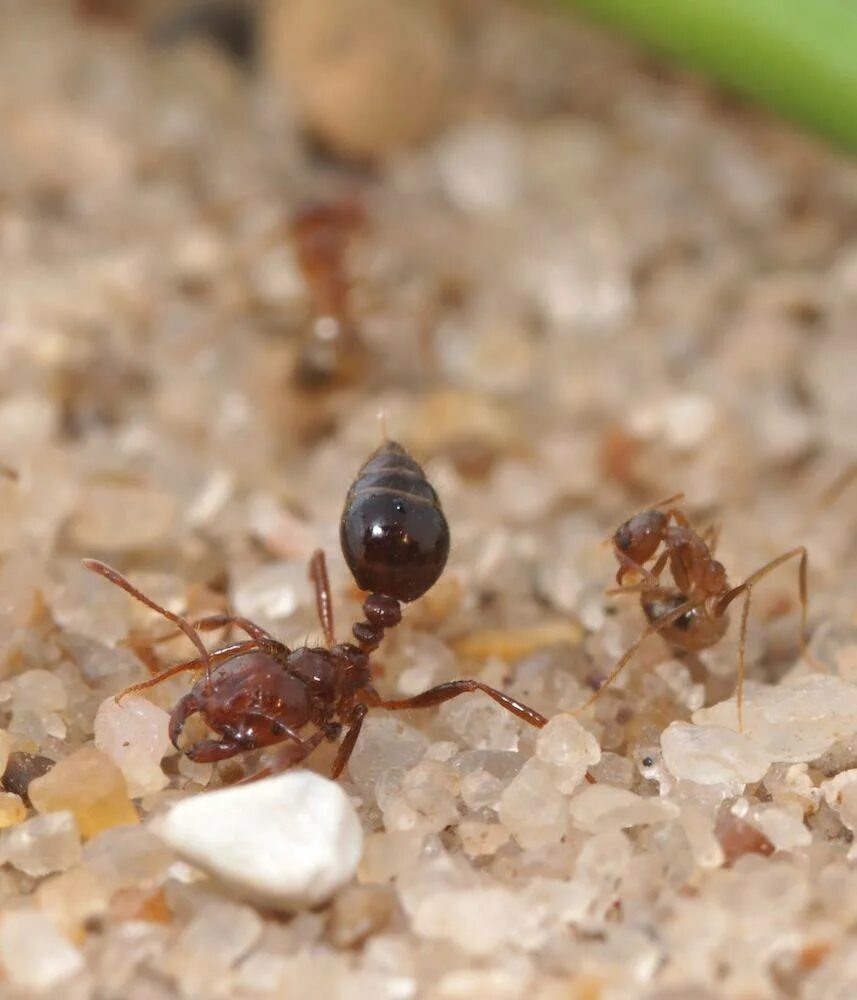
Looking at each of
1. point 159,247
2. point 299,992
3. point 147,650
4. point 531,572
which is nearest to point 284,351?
point 159,247

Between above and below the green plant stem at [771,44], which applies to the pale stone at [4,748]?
below

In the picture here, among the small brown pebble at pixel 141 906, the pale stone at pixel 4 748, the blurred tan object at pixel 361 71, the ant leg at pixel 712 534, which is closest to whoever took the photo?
the small brown pebble at pixel 141 906

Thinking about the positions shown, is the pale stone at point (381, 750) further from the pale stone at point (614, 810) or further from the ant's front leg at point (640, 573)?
the ant's front leg at point (640, 573)

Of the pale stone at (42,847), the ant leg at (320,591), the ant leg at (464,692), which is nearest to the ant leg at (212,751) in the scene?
the pale stone at (42,847)

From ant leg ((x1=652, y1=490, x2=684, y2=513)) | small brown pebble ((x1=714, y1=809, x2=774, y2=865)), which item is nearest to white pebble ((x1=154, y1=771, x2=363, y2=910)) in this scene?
small brown pebble ((x1=714, y1=809, x2=774, y2=865))

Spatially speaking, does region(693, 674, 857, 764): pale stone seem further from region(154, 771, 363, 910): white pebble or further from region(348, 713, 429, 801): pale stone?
region(154, 771, 363, 910): white pebble

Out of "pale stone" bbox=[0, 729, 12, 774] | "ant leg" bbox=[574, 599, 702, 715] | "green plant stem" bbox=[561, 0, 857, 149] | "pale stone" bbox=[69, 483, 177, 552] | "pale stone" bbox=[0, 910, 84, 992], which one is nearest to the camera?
"pale stone" bbox=[0, 910, 84, 992]

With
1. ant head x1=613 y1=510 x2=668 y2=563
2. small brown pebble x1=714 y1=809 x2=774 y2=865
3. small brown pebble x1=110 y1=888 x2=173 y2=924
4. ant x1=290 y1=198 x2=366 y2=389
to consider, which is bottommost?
small brown pebble x1=110 y1=888 x2=173 y2=924
